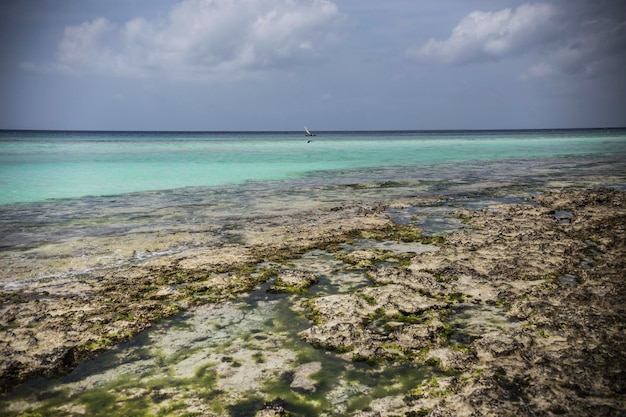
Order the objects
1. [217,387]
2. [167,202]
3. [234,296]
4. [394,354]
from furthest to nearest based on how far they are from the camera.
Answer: [167,202] < [234,296] < [394,354] < [217,387]

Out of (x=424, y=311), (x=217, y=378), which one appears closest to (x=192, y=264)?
(x=217, y=378)

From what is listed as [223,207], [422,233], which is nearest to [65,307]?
[422,233]

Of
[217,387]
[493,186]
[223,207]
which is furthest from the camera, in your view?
[493,186]

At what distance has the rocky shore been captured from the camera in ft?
11.8

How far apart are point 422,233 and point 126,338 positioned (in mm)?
6551

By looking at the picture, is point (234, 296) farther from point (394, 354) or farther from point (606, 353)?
point (606, 353)

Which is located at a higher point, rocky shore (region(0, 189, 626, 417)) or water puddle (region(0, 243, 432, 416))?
rocky shore (region(0, 189, 626, 417))

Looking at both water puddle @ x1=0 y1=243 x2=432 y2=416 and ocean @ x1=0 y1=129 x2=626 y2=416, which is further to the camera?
ocean @ x1=0 y1=129 x2=626 y2=416

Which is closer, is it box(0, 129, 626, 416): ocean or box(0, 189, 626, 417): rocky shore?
box(0, 189, 626, 417): rocky shore

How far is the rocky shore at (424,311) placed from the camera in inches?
142

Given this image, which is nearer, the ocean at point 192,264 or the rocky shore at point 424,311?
the rocky shore at point 424,311

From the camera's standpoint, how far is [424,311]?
5301 mm

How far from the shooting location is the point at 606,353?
4.01m

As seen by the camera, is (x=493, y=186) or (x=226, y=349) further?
(x=493, y=186)
